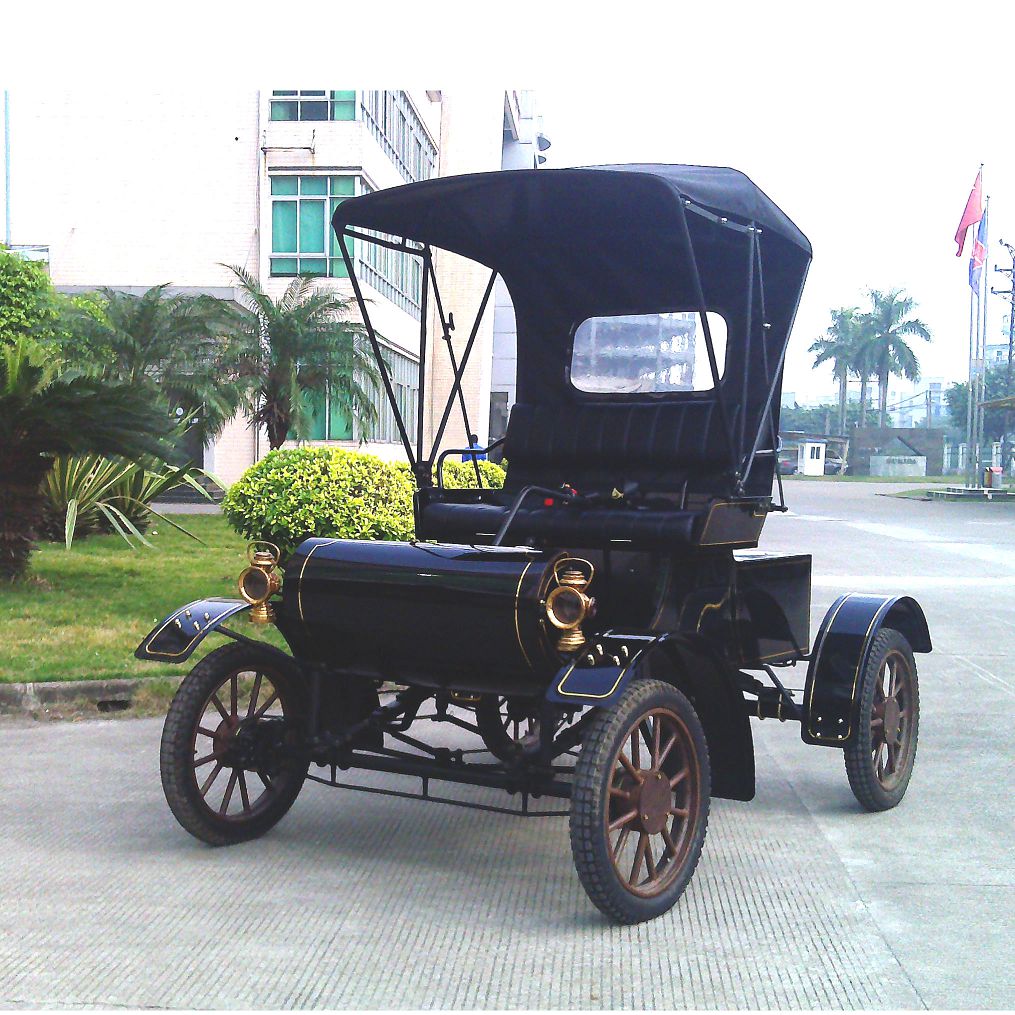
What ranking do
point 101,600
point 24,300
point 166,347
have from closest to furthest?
1. point 101,600
2. point 166,347
3. point 24,300

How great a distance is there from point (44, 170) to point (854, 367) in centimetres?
7073

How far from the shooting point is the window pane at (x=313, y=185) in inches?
1218

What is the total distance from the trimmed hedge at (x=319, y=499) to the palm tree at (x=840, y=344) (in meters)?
84.3

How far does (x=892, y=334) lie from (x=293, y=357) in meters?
74.6

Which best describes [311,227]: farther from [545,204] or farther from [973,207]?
[545,204]

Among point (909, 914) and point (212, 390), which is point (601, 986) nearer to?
point (909, 914)

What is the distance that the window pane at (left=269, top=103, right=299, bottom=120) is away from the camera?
31062mm

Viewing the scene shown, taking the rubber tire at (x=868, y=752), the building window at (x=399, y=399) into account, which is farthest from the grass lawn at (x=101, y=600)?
the building window at (x=399, y=399)

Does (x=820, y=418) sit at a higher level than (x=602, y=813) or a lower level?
higher

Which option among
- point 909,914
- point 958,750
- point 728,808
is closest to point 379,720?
point 728,808

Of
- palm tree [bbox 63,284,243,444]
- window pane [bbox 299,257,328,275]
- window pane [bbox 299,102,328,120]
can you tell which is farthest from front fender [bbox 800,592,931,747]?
window pane [bbox 299,102,328,120]

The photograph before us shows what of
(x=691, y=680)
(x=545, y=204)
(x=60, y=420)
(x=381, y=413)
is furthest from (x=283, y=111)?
(x=691, y=680)

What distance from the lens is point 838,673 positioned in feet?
18.1

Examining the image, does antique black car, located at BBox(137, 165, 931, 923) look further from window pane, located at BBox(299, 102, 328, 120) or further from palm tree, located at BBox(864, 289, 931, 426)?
palm tree, located at BBox(864, 289, 931, 426)
